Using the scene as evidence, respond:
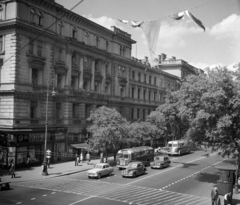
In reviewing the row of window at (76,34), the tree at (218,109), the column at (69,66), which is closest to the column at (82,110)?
the column at (69,66)

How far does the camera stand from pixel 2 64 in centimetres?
3766

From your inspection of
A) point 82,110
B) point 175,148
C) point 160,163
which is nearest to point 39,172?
point 160,163

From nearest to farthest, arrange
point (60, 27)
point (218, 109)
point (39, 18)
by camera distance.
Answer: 1. point (218, 109)
2. point (39, 18)
3. point (60, 27)

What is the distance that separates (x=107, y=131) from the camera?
1565 inches

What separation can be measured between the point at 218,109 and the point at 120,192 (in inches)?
452

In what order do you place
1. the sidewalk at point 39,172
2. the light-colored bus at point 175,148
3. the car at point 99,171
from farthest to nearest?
the light-colored bus at point 175,148
the car at point 99,171
the sidewalk at point 39,172

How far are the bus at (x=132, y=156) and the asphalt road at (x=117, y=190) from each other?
3541 mm

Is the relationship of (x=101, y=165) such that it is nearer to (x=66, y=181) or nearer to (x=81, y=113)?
(x=66, y=181)

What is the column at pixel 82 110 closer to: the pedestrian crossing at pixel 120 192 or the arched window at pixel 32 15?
the arched window at pixel 32 15

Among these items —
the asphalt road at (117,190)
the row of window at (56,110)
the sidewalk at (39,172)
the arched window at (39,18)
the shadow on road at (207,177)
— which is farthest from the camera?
the arched window at (39,18)

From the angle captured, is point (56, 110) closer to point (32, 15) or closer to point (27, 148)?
point (27, 148)

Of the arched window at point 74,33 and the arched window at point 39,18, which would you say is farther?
the arched window at point 74,33

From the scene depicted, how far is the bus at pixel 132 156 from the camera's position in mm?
36750

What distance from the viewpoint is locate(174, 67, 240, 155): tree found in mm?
Answer: 26016
